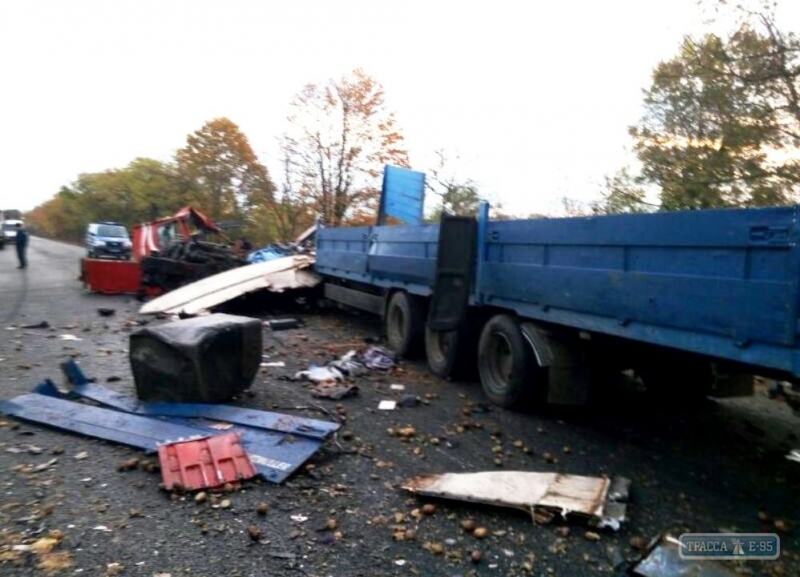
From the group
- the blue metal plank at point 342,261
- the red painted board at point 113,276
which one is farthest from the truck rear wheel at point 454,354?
the red painted board at point 113,276

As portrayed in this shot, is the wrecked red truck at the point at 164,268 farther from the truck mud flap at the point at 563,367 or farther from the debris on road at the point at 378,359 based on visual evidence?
the truck mud flap at the point at 563,367

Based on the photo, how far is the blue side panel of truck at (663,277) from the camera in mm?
3684

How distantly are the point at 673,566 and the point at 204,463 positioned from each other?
9.51ft

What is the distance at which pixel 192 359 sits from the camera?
226 inches

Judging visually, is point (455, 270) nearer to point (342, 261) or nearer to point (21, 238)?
point (342, 261)

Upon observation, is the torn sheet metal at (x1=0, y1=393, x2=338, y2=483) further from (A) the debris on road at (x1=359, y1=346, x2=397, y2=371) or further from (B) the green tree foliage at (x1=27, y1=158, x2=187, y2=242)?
(B) the green tree foliage at (x1=27, y1=158, x2=187, y2=242)

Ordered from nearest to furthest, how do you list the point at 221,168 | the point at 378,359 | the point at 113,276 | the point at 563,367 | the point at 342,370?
the point at 563,367 < the point at 342,370 < the point at 378,359 < the point at 113,276 < the point at 221,168

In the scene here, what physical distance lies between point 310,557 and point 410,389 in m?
3.92

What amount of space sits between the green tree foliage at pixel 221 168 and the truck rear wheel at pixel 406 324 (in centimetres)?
2361

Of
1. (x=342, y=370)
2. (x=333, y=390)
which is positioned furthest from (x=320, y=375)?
(x=333, y=390)

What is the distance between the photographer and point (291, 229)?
31.0m

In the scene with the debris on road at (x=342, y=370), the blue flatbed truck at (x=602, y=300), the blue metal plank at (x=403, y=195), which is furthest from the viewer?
the blue metal plank at (x=403, y=195)

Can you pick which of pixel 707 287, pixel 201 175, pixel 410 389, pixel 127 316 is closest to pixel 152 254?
pixel 127 316

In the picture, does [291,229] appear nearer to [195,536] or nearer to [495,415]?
[495,415]
